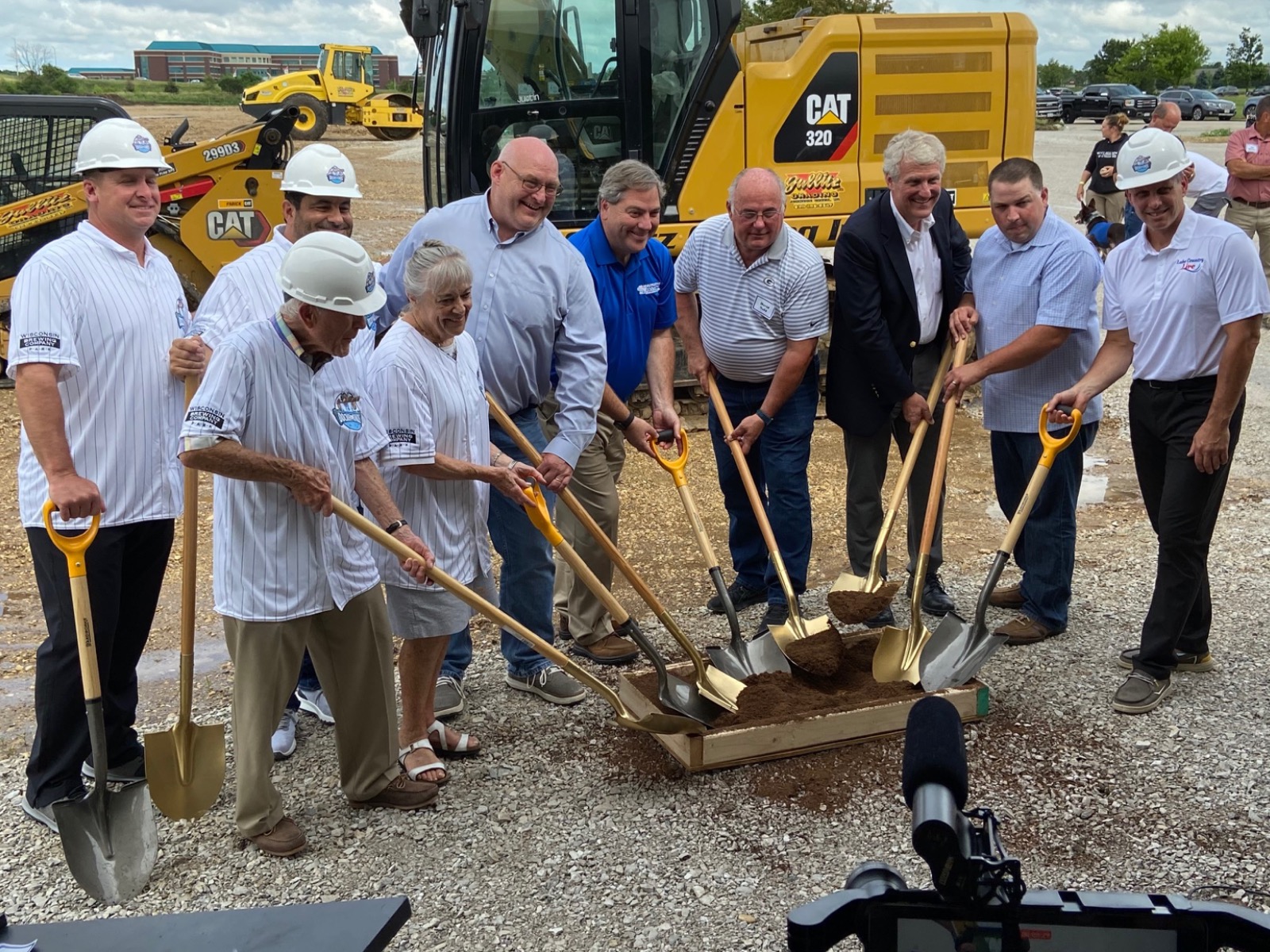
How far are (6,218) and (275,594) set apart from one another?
9.14m

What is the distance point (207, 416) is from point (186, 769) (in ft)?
4.24

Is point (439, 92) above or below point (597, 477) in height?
above

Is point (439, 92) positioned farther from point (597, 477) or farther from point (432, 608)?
point (432, 608)

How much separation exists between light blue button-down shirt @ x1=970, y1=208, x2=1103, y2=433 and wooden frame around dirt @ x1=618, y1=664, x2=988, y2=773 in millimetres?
1491

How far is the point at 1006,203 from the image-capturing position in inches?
207

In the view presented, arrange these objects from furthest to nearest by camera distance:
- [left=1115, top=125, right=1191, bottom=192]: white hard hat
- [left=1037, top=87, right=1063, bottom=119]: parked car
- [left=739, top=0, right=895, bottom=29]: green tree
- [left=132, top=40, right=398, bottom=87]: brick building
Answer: [left=132, top=40, right=398, bottom=87]: brick building < [left=1037, top=87, right=1063, bottom=119]: parked car < [left=739, top=0, right=895, bottom=29]: green tree < [left=1115, top=125, right=1191, bottom=192]: white hard hat

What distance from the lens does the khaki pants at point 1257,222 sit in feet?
40.4

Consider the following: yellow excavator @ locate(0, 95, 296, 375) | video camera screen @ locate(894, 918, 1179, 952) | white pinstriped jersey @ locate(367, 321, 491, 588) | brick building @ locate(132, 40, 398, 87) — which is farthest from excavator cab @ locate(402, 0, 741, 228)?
brick building @ locate(132, 40, 398, 87)

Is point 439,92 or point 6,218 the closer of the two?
point 439,92

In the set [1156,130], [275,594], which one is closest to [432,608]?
[275,594]

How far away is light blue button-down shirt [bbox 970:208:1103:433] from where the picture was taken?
5215mm

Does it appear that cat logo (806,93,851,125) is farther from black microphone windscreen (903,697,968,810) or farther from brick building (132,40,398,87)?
brick building (132,40,398,87)

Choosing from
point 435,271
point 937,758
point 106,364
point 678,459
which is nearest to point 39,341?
point 106,364

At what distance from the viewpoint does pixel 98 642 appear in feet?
13.3
